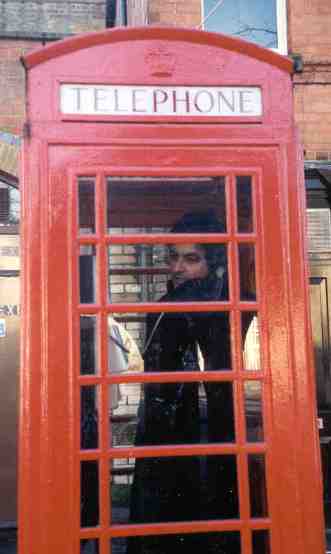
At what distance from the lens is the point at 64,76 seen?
7.91 ft

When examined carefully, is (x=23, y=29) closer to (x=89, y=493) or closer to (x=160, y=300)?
(x=160, y=300)

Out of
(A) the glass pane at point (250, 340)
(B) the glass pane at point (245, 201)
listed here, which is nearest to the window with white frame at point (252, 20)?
(B) the glass pane at point (245, 201)

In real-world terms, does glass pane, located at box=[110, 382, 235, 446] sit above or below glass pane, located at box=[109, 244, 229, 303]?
below

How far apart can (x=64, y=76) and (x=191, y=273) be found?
2.97 feet

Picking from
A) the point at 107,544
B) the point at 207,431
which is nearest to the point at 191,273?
the point at 207,431

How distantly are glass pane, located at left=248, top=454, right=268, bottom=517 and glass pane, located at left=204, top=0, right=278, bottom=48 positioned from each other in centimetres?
447

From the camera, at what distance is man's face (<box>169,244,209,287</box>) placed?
8.63ft

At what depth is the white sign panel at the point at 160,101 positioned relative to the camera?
2.40 meters

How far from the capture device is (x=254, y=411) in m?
2.41

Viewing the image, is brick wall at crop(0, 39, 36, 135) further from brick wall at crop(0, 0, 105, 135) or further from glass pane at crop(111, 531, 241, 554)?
glass pane at crop(111, 531, 241, 554)

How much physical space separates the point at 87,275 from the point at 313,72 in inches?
164

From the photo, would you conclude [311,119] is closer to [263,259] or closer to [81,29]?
[81,29]

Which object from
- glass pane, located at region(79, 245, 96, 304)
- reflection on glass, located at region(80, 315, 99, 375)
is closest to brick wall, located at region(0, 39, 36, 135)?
glass pane, located at region(79, 245, 96, 304)

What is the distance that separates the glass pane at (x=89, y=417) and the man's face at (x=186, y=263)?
61 centimetres
